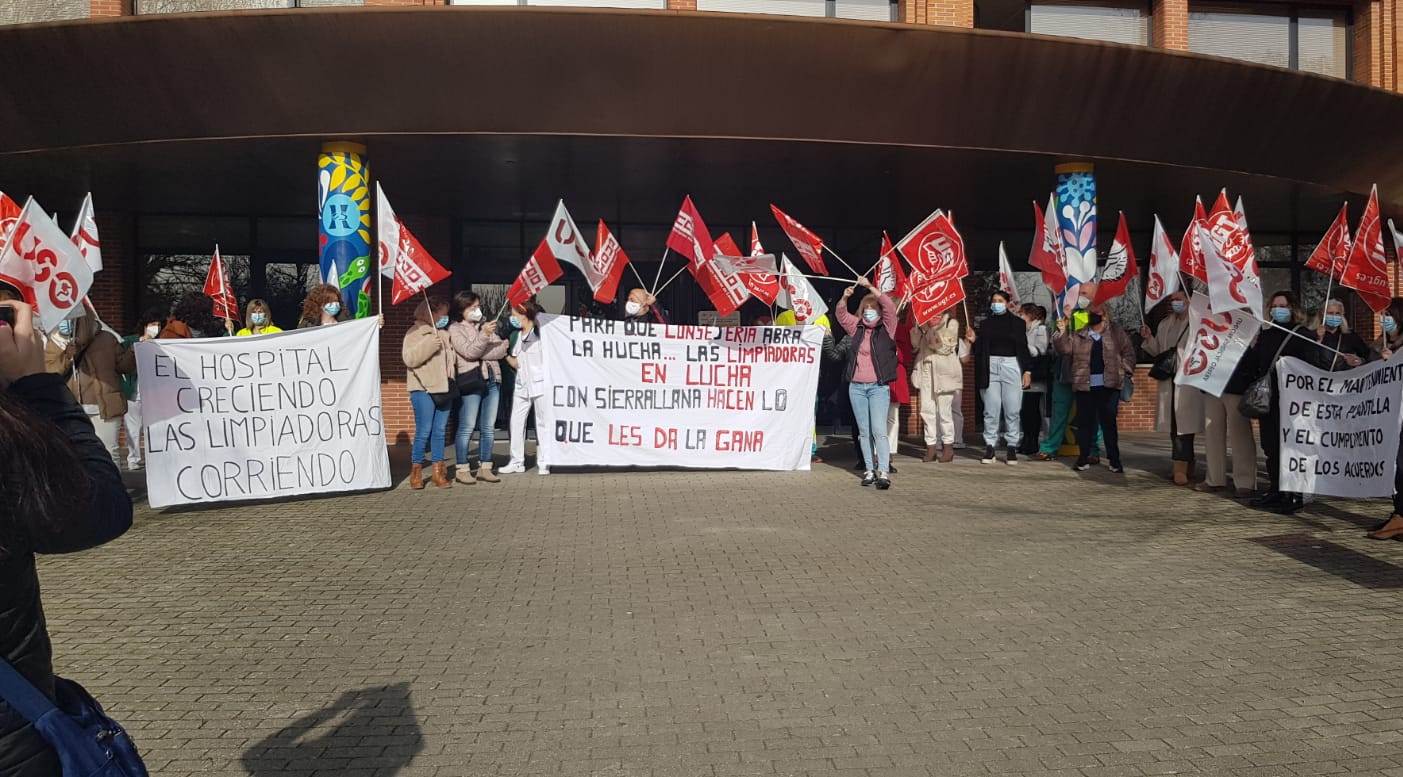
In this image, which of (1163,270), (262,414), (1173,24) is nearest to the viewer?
(262,414)

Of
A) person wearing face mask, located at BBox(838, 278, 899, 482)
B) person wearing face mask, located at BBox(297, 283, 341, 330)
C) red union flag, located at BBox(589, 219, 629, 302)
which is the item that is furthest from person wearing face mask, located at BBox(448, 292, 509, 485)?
person wearing face mask, located at BBox(838, 278, 899, 482)

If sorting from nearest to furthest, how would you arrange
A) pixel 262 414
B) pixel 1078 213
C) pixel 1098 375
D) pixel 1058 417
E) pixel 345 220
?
pixel 262 414
pixel 1098 375
pixel 1058 417
pixel 345 220
pixel 1078 213

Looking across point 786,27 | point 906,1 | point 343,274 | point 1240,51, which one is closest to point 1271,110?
point 1240,51

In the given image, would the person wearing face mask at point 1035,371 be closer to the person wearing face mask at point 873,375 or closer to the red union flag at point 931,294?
the red union flag at point 931,294

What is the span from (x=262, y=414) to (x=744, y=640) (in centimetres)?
594

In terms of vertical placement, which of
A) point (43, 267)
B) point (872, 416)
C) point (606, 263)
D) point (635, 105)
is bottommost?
point (872, 416)

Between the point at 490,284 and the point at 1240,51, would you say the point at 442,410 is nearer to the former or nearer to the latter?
the point at 490,284

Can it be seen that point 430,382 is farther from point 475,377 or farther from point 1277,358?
point 1277,358

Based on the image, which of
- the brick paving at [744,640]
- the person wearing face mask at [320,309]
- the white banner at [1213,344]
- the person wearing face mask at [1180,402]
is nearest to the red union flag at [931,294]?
the person wearing face mask at [1180,402]

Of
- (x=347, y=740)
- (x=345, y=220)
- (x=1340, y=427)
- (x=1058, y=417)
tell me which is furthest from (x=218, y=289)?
(x=1340, y=427)

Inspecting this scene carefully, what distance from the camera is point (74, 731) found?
205 centimetres

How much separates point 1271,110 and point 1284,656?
10906 mm

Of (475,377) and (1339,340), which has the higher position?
(1339,340)

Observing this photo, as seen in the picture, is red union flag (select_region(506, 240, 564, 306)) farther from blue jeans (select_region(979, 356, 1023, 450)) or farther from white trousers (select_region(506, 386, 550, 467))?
blue jeans (select_region(979, 356, 1023, 450))
